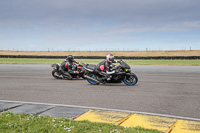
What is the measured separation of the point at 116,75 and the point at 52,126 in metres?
6.99

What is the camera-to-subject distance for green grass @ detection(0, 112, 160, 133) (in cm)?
463

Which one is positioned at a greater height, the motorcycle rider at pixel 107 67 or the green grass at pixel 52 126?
the motorcycle rider at pixel 107 67

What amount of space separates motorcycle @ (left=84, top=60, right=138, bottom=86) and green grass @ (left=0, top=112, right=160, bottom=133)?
6441 mm

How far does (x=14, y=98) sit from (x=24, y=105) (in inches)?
57.1

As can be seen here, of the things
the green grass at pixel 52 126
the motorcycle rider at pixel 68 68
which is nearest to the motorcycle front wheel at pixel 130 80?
the motorcycle rider at pixel 68 68

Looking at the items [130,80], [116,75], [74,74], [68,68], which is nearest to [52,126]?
[116,75]

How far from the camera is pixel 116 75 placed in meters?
11.6

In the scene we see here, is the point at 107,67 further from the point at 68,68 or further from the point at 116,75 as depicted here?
the point at 68,68

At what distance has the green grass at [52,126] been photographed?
4.63m

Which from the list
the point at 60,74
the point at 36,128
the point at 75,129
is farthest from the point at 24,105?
the point at 60,74

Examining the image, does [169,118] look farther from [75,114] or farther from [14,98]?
[14,98]

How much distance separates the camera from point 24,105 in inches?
275

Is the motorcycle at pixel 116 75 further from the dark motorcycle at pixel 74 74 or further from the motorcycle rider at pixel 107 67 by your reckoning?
the dark motorcycle at pixel 74 74

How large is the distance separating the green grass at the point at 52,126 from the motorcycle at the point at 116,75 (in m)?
6.44
